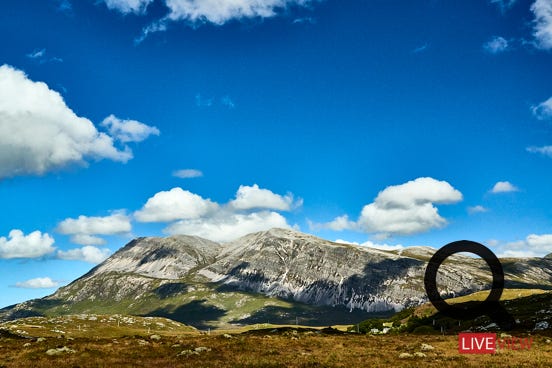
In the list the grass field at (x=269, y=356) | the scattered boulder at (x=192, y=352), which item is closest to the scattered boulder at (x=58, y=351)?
the grass field at (x=269, y=356)

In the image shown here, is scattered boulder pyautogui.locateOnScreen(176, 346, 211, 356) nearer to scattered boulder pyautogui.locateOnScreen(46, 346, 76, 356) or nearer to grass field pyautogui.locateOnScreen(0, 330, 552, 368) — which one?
grass field pyautogui.locateOnScreen(0, 330, 552, 368)

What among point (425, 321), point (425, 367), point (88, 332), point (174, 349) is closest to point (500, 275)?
point (425, 367)

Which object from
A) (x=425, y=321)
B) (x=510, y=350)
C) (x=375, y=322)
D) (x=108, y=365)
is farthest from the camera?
(x=375, y=322)

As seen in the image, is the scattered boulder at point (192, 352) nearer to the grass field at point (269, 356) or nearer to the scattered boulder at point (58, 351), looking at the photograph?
the grass field at point (269, 356)

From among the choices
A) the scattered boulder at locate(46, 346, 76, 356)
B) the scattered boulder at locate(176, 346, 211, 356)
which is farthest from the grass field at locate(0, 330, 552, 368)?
the scattered boulder at locate(46, 346, 76, 356)

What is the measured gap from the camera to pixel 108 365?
3316 centimetres

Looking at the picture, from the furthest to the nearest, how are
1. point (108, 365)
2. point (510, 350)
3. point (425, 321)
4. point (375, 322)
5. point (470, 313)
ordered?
point (375, 322), point (425, 321), point (510, 350), point (108, 365), point (470, 313)

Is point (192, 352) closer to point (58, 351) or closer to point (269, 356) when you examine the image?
point (269, 356)

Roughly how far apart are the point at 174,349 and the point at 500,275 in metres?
33.8

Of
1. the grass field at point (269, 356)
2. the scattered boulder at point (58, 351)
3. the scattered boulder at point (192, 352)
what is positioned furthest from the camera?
the scattered boulder at point (58, 351)

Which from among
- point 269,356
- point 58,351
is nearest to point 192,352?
point 269,356

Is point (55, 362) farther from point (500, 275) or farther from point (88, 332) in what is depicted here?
point (88, 332)

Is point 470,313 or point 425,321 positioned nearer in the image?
point 470,313

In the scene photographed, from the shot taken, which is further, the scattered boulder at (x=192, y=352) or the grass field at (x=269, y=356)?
the scattered boulder at (x=192, y=352)
